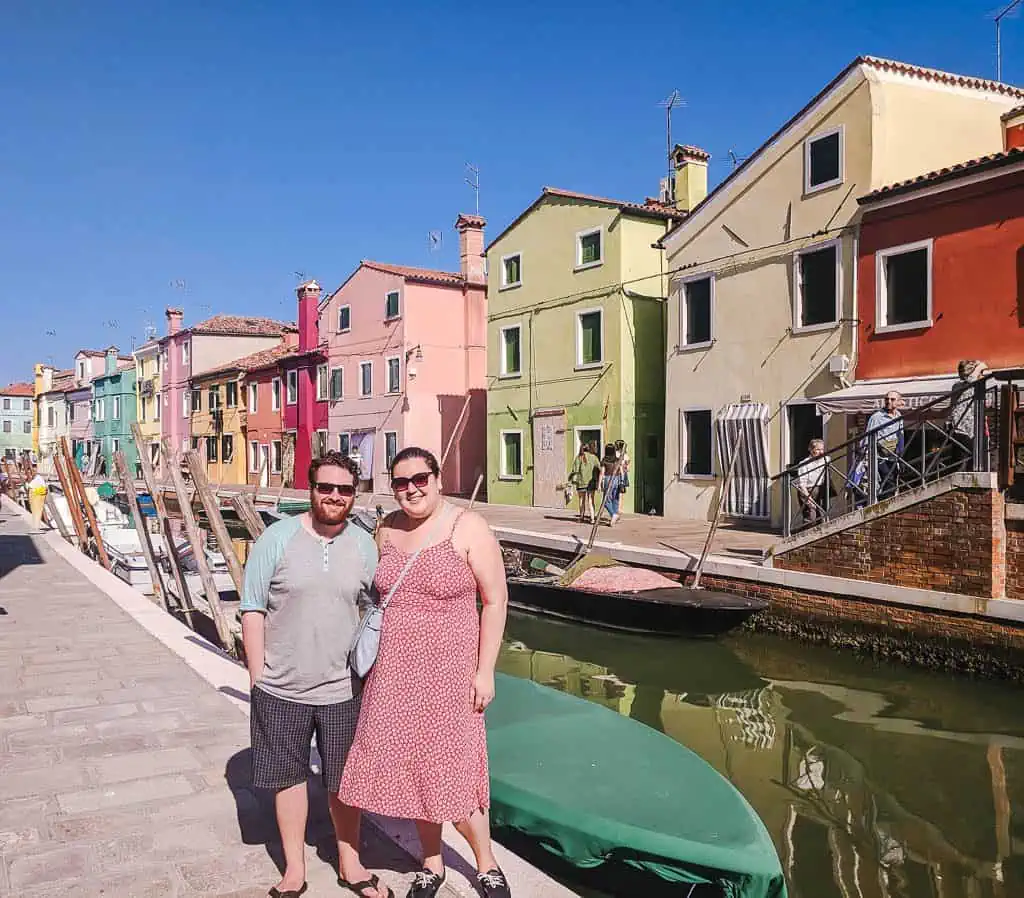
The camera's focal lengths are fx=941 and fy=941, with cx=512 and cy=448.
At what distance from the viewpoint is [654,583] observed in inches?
510

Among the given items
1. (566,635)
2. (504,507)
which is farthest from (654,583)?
(504,507)

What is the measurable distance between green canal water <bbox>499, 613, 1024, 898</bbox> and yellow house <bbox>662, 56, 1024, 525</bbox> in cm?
655

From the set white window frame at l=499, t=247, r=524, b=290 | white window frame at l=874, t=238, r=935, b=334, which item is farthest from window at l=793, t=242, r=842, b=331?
white window frame at l=499, t=247, r=524, b=290

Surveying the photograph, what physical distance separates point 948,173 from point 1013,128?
436 centimetres

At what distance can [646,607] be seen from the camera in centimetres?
1202

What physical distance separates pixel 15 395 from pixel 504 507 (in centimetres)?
6758

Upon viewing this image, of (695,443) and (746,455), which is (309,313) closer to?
(695,443)

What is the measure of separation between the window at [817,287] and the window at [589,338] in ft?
20.3

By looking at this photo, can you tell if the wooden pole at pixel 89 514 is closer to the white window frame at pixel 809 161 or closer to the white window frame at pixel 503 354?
the white window frame at pixel 503 354

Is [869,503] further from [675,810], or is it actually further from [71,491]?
[71,491]

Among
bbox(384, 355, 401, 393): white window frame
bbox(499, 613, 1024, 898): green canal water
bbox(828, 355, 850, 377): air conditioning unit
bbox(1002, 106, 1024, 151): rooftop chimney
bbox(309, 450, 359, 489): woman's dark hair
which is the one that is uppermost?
bbox(1002, 106, 1024, 151): rooftop chimney

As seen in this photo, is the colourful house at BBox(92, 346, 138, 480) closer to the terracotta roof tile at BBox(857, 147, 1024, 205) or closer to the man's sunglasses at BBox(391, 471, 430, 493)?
the terracotta roof tile at BBox(857, 147, 1024, 205)

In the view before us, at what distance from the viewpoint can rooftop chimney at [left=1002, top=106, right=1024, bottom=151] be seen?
17.1 m

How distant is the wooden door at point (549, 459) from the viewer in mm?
23812
